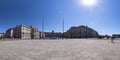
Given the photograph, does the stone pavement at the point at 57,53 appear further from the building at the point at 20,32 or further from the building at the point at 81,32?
the building at the point at 81,32

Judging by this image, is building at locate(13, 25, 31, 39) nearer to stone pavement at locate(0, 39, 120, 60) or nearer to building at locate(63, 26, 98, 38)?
building at locate(63, 26, 98, 38)

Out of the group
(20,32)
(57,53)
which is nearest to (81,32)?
(20,32)

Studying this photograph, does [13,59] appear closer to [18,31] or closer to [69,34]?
[18,31]

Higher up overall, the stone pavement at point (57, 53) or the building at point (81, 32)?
the building at point (81, 32)

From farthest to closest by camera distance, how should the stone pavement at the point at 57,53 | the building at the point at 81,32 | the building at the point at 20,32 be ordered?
the building at the point at 81,32
the building at the point at 20,32
the stone pavement at the point at 57,53

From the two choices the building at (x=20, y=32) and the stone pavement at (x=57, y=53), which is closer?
the stone pavement at (x=57, y=53)

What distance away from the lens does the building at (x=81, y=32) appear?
4254 inches

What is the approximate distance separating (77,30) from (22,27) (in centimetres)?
4295

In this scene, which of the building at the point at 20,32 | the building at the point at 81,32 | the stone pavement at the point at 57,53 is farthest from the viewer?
the building at the point at 81,32

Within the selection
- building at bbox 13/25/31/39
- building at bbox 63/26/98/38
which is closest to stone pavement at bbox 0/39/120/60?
building at bbox 13/25/31/39

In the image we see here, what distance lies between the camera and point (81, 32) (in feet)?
359

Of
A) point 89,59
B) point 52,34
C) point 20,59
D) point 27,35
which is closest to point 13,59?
point 20,59

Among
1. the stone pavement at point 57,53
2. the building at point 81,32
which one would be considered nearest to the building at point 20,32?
the building at point 81,32

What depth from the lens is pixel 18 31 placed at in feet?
322
